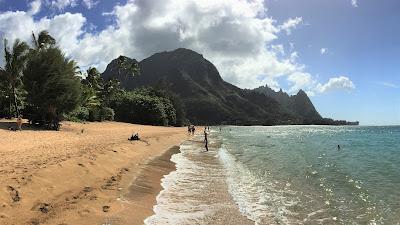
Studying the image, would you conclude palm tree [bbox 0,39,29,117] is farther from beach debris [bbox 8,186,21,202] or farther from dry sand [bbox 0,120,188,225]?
beach debris [bbox 8,186,21,202]

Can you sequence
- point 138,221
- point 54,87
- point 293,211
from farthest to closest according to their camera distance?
point 54,87 → point 293,211 → point 138,221

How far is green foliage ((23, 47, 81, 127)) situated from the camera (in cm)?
3759

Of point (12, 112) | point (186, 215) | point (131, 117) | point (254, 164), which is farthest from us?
point (131, 117)

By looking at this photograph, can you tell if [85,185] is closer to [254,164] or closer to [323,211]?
[323,211]

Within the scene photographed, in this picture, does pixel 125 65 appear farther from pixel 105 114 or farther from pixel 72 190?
pixel 72 190

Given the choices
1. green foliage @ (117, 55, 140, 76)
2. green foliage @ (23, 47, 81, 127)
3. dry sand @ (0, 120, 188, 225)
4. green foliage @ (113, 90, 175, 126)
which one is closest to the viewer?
dry sand @ (0, 120, 188, 225)

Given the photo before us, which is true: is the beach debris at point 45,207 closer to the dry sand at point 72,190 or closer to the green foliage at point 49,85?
the dry sand at point 72,190

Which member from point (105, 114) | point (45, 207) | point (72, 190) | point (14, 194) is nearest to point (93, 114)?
point (105, 114)

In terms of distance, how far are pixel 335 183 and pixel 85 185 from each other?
11465mm

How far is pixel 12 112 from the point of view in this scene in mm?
46312

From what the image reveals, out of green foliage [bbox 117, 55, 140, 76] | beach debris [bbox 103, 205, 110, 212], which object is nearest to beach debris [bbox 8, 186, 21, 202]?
beach debris [bbox 103, 205, 110, 212]

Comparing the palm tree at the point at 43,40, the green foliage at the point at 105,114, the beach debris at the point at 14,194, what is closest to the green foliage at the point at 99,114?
the green foliage at the point at 105,114

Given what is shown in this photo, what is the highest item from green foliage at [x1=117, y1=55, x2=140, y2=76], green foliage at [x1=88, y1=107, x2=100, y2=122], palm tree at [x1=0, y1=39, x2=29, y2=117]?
green foliage at [x1=117, y1=55, x2=140, y2=76]

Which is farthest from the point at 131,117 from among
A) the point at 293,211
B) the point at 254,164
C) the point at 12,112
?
the point at 293,211
